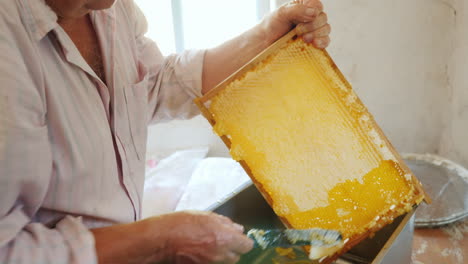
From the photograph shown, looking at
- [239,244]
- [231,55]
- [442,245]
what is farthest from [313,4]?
[442,245]

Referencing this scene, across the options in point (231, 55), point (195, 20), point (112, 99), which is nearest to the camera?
point (112, 99)

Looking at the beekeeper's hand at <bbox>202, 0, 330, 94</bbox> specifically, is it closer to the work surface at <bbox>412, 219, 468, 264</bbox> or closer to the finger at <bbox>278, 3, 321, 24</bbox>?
Answer: the finger at <bbox>278, 3, 321, 24</bbox>

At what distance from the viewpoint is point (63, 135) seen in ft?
2.19

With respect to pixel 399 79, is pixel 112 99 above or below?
above

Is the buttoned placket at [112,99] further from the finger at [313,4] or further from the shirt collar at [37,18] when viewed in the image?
the finger at [313,4]

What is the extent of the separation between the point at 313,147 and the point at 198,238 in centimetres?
43

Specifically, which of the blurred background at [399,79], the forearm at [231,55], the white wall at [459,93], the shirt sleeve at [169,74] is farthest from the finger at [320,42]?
the white wall at [459,93]

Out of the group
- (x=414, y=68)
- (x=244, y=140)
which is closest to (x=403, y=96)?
(x=414, y=68)

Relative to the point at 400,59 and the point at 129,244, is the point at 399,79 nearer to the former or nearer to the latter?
the point at 400,59

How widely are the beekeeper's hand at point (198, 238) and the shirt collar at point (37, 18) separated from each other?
0.42 metres

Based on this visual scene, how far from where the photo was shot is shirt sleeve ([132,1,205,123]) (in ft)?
3.53

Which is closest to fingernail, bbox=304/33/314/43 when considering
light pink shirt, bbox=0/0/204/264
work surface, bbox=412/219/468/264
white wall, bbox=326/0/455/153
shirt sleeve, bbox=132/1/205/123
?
shirt sleeve, bbox=132/1/205/123

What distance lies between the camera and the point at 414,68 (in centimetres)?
180

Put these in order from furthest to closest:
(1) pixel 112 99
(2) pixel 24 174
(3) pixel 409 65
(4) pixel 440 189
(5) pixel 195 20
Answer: (5) pixel 195 20 → (3) pixel 409 65 → (4) pixel 440 189 → (1) pixel 112 99 → (2) pixel 24 174
